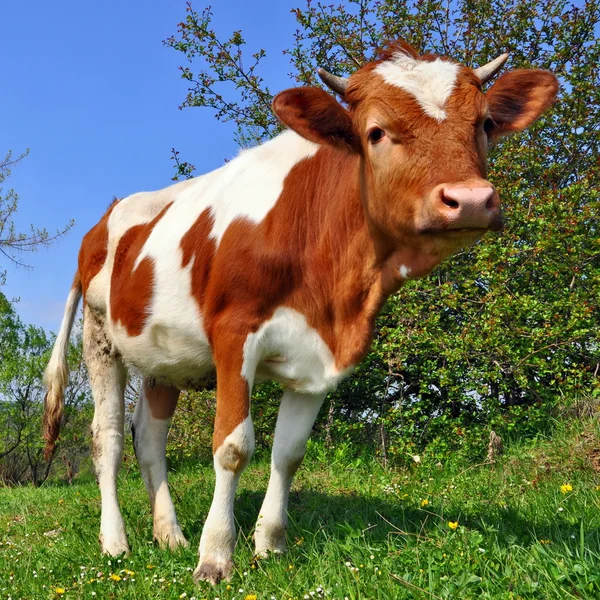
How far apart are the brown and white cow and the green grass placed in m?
0.35

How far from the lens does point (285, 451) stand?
14.3 feet

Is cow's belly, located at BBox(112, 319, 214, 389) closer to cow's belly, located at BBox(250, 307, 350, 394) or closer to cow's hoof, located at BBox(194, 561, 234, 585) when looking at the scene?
cow's belly, located at BBox(250, 307, 350, 394)

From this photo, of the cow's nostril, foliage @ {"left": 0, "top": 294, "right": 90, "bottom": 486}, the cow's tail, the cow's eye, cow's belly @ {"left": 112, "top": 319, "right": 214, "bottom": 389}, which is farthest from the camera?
foliage @ {"left": 0, "top": 294, "right": 90, "bottom": 486}

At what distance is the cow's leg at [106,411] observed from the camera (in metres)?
5.12

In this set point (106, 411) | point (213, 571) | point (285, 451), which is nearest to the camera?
point (213, 571)

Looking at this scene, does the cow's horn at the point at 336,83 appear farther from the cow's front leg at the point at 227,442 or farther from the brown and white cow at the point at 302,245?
the cow's front leg at the point at 227,442

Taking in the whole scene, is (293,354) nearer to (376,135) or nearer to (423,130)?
(376,135)

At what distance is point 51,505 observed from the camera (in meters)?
7.25

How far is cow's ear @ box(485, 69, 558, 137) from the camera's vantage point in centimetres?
389

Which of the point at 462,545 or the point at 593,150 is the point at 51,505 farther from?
the point at 593,150

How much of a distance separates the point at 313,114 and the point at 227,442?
1.93 metres

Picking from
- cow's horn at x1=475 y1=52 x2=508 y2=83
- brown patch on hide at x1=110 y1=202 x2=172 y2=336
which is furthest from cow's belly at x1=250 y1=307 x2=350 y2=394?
cow's horn at x1=475 y1=52 x2=508 y2=83

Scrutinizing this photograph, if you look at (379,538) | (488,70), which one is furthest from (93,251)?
(488,70)

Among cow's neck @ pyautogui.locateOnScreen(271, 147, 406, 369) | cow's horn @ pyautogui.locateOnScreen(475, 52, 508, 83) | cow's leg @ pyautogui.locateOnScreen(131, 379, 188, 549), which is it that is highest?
cow's horn @ pyautogui.locateOnScreen(475, 52, 508, 83)
